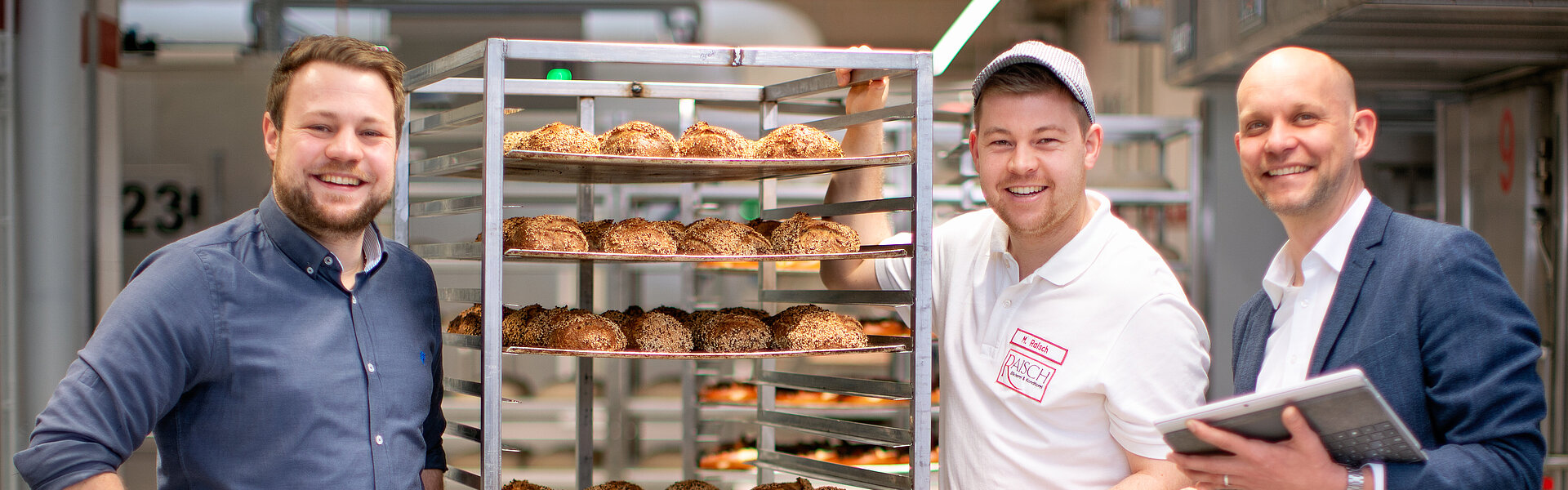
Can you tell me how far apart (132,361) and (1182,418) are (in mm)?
1530

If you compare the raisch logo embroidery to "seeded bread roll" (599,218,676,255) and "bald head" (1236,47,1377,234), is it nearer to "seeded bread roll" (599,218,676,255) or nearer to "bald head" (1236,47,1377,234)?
"bald head" (1236,47,1377,234)

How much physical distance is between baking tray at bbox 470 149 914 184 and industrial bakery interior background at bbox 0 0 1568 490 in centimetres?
52

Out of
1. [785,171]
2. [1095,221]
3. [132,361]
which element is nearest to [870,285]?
[785,171]

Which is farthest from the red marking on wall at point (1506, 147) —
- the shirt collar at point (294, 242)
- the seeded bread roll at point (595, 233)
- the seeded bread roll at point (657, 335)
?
the shirt collar at point (294, 242)

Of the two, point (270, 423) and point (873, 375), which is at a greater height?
point (270, 423)

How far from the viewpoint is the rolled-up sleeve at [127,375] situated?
1.47 m

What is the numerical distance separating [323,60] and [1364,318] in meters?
1.74

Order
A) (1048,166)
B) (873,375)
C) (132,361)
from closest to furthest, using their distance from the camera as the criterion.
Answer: (132,361) < (1048,166) < (873,375)

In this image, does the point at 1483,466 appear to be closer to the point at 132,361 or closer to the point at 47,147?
the point at 132,361

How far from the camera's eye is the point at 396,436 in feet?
5.87

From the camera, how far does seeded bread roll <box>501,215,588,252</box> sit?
1.95 meters

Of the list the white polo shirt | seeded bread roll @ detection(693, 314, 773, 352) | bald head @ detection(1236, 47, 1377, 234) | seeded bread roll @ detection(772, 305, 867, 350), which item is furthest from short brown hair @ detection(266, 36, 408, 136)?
bald head @ detection(1236, 47, 1377, 234)

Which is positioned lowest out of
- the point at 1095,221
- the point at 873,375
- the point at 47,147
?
the point at 873,375

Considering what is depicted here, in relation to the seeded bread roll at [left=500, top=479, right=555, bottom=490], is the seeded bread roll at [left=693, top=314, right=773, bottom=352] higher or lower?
higher
